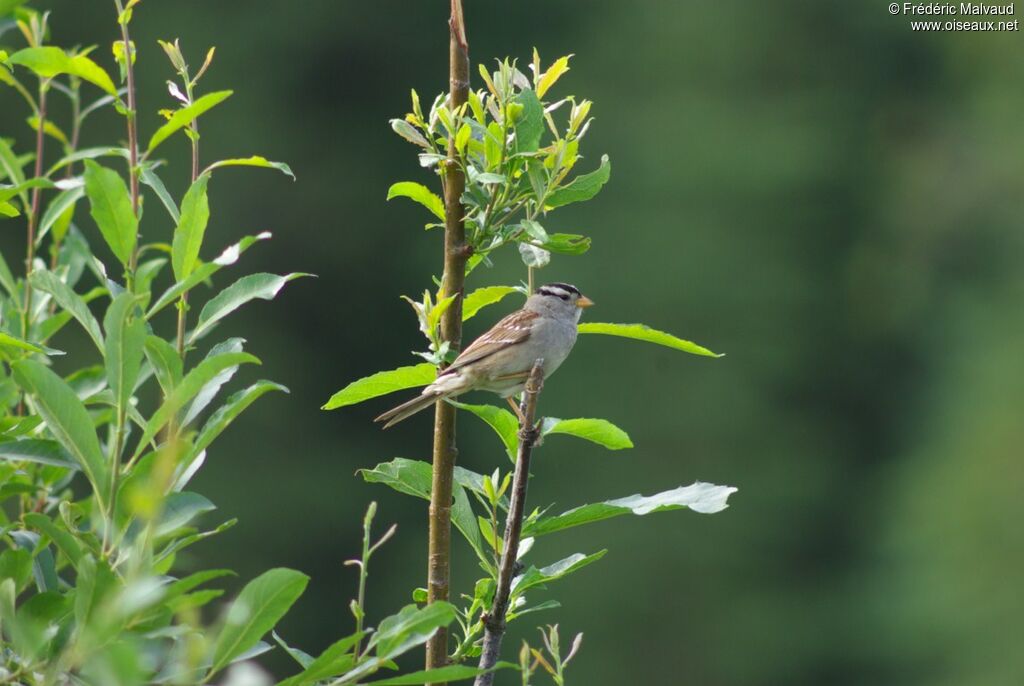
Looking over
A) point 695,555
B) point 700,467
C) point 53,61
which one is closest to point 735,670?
point 695,555

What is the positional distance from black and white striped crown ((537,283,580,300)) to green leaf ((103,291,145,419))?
8.86ft

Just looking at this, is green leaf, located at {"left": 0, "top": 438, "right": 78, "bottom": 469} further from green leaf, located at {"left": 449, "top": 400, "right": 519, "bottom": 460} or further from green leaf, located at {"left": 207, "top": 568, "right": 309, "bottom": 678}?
green leaf, located at {"left": 449, "top": 400, "right": 519, "bottom": 460}

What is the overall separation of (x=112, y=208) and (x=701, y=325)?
14726 millimetres

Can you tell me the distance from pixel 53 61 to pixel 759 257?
15775 mm

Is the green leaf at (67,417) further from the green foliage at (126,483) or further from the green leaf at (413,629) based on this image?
the green leaf at (413,629)

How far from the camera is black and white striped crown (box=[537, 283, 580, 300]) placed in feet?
A: 13.1

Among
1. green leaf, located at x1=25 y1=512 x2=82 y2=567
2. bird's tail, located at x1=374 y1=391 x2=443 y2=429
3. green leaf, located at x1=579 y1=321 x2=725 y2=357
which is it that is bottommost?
bird's tail, located at x1=374 y1=391 x2=443 y2=429

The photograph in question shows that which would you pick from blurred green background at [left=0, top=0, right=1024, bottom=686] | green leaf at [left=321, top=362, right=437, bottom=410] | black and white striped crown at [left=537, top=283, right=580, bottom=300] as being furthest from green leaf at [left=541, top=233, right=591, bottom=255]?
blurred green background at [left=0, top=0, right=1024, bottom=686]

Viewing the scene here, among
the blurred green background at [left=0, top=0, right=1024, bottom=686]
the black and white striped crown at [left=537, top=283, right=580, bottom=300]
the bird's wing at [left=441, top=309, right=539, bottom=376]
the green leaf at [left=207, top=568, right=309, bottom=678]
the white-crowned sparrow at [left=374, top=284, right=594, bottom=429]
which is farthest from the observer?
Result: the blurred green background at [left=0, top=0, right=1024, bottom=686]

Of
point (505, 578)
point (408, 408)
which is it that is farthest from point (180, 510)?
point (408, 408)

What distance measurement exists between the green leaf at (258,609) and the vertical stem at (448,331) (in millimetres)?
321

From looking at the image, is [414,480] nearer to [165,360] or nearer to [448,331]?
[448,331]

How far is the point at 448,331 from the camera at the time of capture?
1.66 m

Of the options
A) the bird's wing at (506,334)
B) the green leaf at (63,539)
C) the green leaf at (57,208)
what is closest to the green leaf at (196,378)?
the green leaf at (63,539)
